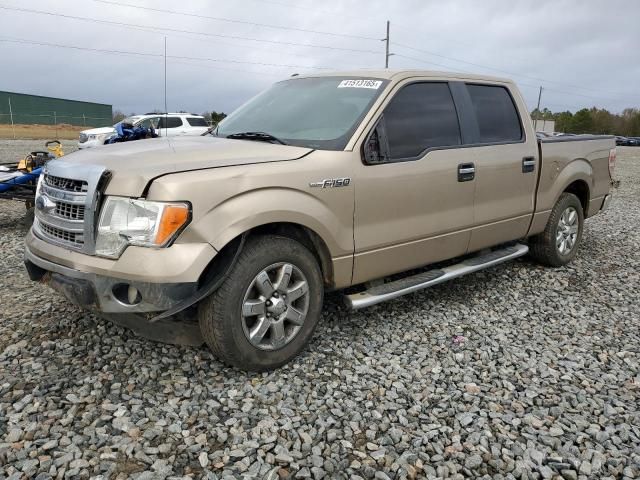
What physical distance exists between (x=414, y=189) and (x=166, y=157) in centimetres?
177

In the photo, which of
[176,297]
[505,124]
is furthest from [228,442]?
[505,124]

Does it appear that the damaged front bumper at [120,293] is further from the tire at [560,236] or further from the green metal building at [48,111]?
the green metal building at [48,111]

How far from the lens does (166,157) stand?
3.02m

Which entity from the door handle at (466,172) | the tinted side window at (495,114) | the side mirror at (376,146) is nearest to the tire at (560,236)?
the tinted side window at (495,114)

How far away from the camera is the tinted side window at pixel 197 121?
1903 centimetres

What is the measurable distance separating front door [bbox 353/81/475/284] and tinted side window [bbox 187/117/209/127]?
634 inches

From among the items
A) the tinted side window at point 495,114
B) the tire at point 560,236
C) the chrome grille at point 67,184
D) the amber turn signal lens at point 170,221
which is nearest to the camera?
the amber turn signal lens at point 170,221

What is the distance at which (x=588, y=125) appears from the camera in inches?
3307

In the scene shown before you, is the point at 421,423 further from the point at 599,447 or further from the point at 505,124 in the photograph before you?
the point at 505,124

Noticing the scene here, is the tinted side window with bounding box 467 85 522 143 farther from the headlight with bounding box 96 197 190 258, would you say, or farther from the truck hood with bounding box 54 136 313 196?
the headlight with bounding box 96 197 190 258

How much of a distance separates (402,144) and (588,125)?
92.8m

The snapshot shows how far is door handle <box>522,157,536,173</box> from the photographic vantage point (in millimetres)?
4793

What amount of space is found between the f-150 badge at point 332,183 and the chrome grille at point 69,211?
4.42ft

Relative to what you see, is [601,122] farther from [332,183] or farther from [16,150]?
[332,183]
